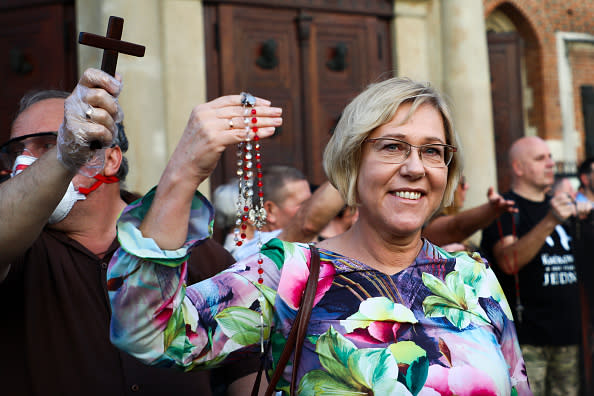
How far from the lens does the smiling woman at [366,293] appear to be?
151 cm

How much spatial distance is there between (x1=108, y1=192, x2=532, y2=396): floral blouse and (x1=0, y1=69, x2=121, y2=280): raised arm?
24 cm

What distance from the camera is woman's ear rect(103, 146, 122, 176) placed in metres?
2.46

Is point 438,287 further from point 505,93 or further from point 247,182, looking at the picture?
point 505,93

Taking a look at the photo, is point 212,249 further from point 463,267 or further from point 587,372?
point 587,372

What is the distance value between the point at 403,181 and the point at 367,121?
9.0 inches

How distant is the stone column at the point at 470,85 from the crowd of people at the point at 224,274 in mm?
5739

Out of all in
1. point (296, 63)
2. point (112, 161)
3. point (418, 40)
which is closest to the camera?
point (112, 161)

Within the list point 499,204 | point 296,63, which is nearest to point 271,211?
point 499,204

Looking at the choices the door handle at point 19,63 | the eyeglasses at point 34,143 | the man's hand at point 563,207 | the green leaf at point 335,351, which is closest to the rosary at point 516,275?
the man's hand at point 563,207

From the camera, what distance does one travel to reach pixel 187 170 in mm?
1454

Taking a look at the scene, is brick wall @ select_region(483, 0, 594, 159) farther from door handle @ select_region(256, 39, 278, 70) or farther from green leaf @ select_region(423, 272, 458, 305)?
green leaf @ select_region(423, 272, 458, 305)

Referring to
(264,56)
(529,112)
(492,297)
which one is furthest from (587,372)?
(529,112)

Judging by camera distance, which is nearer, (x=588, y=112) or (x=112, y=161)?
(x=112, y=161)

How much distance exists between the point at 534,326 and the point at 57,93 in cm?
360
